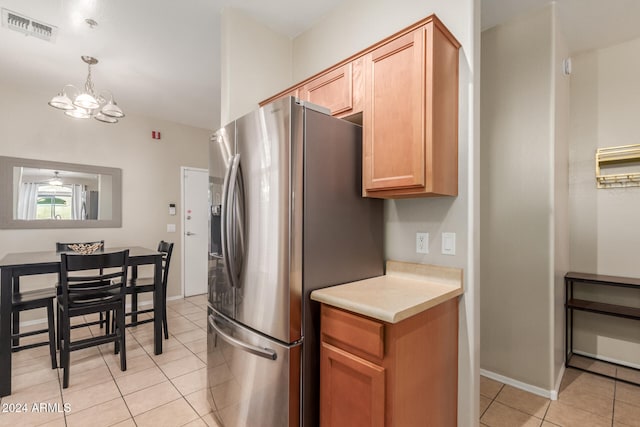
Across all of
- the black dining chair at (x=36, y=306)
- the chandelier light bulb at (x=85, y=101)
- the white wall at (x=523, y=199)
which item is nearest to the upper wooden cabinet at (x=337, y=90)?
the white wall at (x=523, y=199)

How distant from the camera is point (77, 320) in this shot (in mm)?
3768

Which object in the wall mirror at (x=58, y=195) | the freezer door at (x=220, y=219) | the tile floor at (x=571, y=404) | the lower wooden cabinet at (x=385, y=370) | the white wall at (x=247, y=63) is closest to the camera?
the lower wooden cabinet at (x=385, y=370)

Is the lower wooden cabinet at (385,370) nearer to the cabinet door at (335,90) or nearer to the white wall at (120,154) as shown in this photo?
the cabinet door at (335,90)

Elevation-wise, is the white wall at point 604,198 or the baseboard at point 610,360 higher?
the white wall at point 604,198

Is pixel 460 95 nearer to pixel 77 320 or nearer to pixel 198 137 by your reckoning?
pixel 198 137

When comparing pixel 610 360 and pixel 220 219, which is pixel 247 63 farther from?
pixel 610 360

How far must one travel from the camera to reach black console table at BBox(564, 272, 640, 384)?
2338mm

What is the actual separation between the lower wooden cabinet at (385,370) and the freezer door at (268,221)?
225mm

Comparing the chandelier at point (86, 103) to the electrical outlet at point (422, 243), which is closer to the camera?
the electrical outlet at point (422, 243)

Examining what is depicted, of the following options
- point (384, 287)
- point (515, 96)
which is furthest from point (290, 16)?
point (384, 287)

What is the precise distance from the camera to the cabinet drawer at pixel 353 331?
3.93 feet

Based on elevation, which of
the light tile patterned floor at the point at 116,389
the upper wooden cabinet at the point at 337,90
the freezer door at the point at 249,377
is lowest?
the light tile patterned floor at the point at 116,389

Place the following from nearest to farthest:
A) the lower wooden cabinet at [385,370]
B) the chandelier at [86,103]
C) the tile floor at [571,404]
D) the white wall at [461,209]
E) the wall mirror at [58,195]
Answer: the lower wooden cabinet at [385,370] < the white wall at [461,209] < the tile floor at [571,404] < the chandelier at [86,103] < the wall mirror at [58,195]

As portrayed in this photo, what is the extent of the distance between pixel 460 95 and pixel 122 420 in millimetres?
2847
